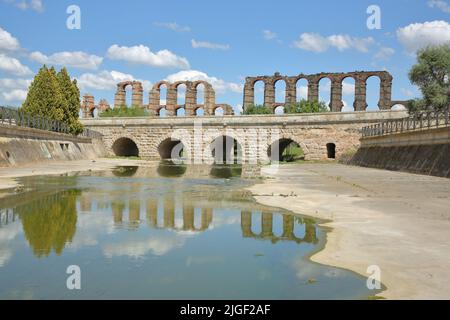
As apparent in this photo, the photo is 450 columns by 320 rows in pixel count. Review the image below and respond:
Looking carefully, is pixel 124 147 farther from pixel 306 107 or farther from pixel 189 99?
pixel 306 107

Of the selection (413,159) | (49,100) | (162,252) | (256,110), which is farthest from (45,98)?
(256,110)

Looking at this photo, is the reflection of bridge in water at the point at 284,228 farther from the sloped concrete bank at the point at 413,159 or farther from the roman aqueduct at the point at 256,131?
the roman aqueduct at the point at 256,131

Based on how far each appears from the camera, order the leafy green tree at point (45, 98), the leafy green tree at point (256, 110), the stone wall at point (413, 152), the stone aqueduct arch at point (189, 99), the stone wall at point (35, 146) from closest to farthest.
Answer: the stone wall at point (413, 152) < the stone wall at point (35, 146) < the leafy green tree at point (45, 98) < the leafy green tree at point (256, 110) < the stone aqueduct arch at point (189, 99)

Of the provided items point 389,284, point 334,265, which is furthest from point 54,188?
point 389,284

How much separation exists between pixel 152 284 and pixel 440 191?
11588mm

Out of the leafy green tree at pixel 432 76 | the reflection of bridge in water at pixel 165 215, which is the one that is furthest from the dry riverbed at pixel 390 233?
the leafy green tree at pixel 432 76

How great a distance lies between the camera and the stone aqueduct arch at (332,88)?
62344mm

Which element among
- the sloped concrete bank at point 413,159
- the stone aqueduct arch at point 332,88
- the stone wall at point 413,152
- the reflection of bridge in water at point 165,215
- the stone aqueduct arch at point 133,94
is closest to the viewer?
the reflection of bridge in water at point 165,215

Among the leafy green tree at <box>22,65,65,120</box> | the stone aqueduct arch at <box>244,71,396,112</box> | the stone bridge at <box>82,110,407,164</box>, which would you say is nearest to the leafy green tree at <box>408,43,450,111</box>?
the stone bridge at <box>82,110,407,164</box>

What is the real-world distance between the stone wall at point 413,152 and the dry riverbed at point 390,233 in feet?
28.0

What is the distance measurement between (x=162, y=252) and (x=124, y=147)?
49547 millimetres

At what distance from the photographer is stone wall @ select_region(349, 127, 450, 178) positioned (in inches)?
837

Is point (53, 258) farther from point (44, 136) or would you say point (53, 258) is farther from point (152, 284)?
point (44, 136)

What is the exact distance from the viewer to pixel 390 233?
7.33 meters
